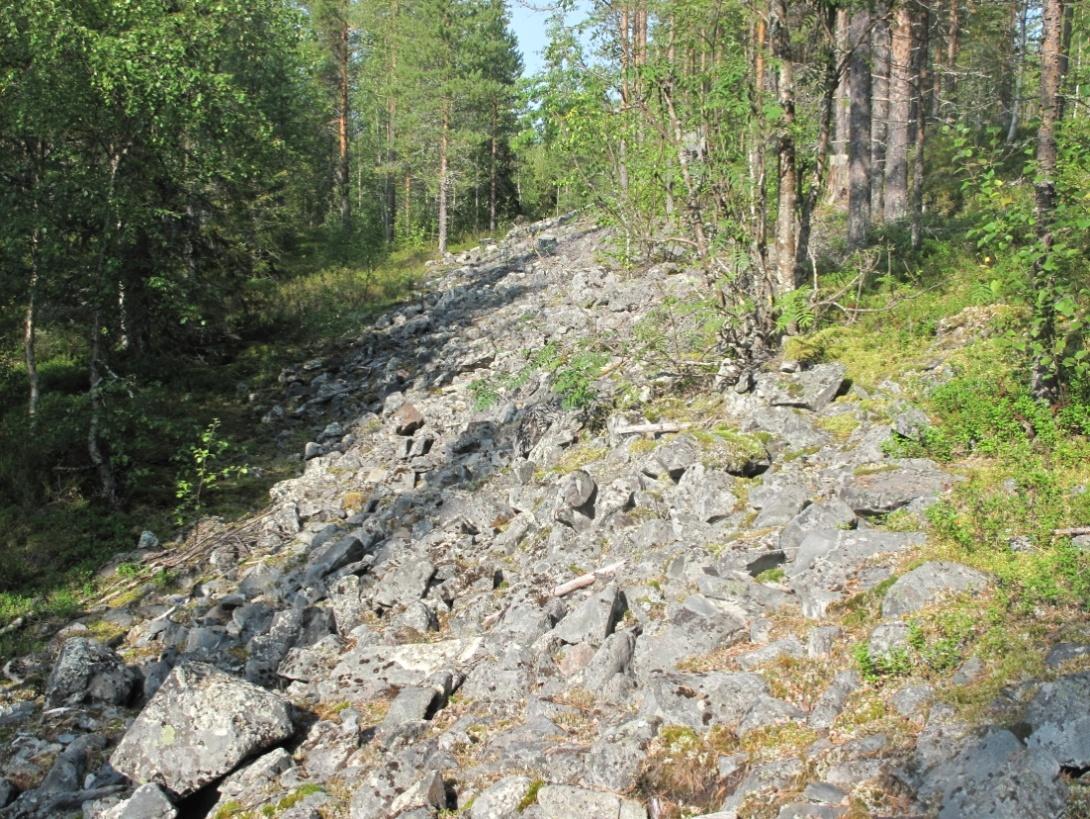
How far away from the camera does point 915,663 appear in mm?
4633

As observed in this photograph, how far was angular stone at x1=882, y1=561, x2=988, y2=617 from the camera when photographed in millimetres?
5055

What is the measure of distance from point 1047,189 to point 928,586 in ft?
12.0

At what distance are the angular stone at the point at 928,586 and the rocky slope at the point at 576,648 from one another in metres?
0.02

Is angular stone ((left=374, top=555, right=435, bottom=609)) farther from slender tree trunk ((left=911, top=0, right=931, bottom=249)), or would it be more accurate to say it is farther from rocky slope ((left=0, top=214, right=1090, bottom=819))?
slender tree trunk ((left=911, top=0, right=931, bottom=249))

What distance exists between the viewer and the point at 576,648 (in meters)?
5.93

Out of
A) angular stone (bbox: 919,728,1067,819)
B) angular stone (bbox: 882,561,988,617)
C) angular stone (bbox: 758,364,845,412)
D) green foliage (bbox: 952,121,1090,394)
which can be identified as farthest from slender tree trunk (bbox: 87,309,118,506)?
angular stone (bbox: 919,728,1067,819)

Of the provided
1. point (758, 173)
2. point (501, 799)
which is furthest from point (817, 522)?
point (758, 173)

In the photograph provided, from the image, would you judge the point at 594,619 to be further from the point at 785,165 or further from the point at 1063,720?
the point at 785,165

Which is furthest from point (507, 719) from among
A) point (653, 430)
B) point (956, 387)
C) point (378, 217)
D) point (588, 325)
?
point (378, 217)

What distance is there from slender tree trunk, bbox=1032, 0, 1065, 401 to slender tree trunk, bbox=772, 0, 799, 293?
3.30 m

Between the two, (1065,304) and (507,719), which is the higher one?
(1065,304)

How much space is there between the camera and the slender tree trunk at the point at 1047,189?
6.47m

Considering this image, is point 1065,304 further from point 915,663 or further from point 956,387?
point 915,663

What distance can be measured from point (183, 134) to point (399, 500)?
860cm
